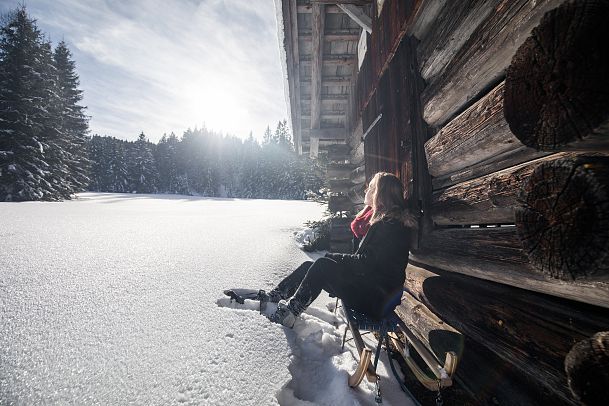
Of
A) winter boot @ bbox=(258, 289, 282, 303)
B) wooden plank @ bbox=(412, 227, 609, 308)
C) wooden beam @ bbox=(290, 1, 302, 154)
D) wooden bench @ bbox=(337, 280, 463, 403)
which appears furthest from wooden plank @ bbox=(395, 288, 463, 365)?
wooden beam @ bbox=(290, 1, 302, 154)

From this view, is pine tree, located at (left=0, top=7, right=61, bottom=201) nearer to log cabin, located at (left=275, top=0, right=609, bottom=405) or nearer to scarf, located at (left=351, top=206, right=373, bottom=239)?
log cabin, located at (left=275, top=0, right=609, bottom=405)

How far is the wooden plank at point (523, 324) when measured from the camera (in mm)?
1230

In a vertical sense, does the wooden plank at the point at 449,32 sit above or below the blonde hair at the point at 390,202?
above

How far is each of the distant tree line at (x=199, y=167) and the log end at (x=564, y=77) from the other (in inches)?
1830

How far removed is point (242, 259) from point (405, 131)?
323 cm

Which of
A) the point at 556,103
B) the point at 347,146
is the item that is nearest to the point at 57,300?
the point at 556,103

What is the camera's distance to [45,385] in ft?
5.23

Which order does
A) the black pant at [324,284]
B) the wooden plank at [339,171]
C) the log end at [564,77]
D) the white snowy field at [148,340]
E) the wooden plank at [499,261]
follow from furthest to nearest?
1. the wooden plank at [339,171]
2. the black pant at [324,284]
3. the white snowy field at [148,340]
4. the wooden plank at [499,261]
5. the log end at [564,77]

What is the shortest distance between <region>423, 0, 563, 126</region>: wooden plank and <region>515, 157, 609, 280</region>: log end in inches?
31.6

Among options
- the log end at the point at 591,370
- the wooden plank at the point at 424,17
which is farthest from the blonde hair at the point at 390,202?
the log end at the point at 591,370

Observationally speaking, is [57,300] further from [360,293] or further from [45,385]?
[360,293]

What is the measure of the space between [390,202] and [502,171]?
1239 millimetres

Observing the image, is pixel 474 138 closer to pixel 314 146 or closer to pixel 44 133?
pixel 314 146

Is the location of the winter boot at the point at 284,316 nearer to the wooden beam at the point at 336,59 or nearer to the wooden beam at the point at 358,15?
the wooden beam at the point at 358,15
